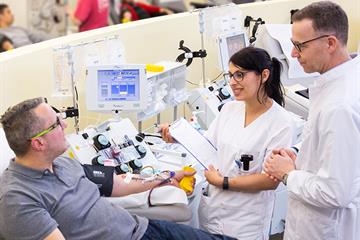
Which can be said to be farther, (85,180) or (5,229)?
(85,180)

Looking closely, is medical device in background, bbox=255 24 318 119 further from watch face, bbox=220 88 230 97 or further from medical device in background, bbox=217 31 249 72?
watch face, bbox=220 88 230 97

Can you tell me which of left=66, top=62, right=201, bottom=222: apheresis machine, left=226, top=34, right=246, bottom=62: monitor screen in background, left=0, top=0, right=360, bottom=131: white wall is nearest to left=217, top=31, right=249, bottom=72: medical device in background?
left=226, top=34, right=246, bottom=62: monitor screen in background

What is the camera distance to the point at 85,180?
2.06 m

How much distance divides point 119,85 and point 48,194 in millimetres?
901

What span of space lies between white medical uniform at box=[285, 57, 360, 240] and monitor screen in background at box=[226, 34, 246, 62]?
5.36 ft

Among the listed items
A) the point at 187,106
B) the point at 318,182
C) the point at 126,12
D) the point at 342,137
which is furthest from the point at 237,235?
the point at 126,12

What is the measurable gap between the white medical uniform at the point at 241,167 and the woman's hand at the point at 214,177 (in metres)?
0.04

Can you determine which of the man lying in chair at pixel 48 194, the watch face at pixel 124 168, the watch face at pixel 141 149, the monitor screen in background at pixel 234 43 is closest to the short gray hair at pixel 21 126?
the man lying in chair at pixel 48 194

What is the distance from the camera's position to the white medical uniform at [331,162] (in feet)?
5.44

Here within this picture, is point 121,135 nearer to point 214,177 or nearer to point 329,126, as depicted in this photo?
point 214,177

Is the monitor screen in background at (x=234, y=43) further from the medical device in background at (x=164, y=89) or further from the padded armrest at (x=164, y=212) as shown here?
the padded armrest at (x=164, y=212)

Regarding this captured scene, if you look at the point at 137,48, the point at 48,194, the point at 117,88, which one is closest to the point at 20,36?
the point at 137,48

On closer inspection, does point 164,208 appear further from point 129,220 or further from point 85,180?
point 85,180

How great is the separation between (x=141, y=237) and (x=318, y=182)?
2.47ft
